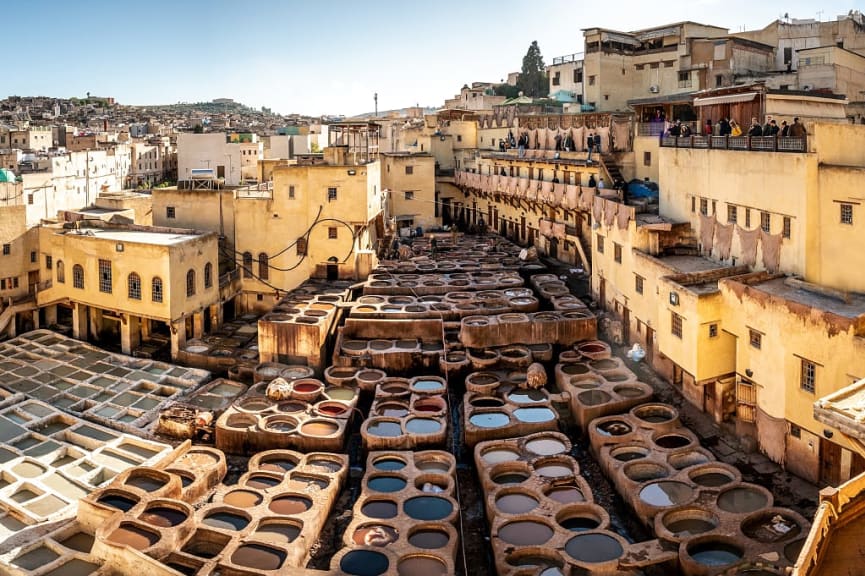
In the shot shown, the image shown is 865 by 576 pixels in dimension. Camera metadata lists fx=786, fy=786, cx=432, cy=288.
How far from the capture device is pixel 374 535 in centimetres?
1927

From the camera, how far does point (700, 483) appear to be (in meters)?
20.2

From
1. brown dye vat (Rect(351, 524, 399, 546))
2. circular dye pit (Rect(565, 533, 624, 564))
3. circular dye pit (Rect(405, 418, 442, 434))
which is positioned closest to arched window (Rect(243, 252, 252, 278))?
circular dye pit (Rect(405, 418, 442, 434))

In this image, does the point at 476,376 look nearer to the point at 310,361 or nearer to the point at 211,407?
the point at 310,361

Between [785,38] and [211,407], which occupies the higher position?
[785,38]

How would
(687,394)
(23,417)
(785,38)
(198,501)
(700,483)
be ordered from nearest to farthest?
(700,483)
(198,501)
(687,394)
(23,417)
(785,38)

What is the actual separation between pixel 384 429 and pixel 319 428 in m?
2.14

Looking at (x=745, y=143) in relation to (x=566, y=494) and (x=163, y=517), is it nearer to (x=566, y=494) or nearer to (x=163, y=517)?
(x=566, y=494)

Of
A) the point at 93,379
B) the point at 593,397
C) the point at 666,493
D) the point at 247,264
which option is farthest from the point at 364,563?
the point at 247,264

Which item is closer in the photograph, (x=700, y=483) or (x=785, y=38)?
(x=700, y=483)

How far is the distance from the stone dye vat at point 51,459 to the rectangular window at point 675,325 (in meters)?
15.8

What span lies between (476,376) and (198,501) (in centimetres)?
1086

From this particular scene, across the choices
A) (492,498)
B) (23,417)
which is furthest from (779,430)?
(23,417)

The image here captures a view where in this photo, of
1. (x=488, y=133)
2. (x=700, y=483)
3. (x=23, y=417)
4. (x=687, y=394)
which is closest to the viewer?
(x=700, y=483)

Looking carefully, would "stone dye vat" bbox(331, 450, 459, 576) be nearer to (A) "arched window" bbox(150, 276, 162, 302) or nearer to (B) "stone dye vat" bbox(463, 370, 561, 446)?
(B) "stone dye vat" bbox(463, 370, 561, 446)
